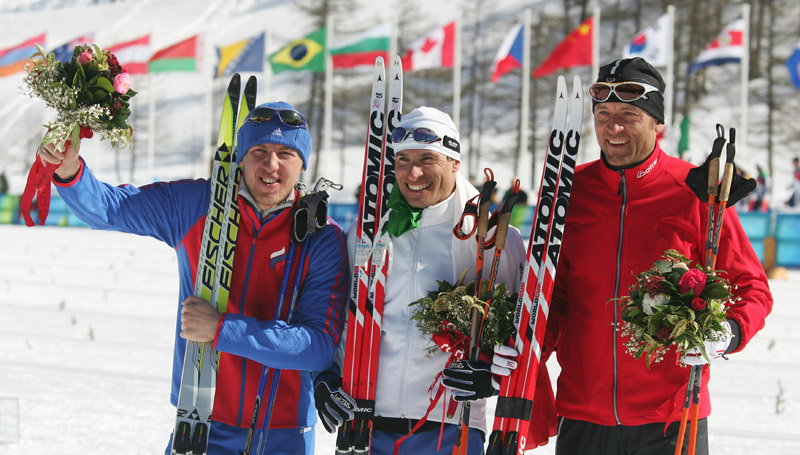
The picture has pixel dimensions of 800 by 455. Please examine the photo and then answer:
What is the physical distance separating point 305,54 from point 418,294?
18.1 m

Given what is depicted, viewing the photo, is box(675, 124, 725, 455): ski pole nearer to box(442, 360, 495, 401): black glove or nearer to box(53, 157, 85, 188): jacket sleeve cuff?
box(442, 360, 495, 401): black glove

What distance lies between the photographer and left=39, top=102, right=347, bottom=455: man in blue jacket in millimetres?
3072

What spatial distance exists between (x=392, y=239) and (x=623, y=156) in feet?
3.12

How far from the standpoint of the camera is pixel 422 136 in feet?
10.2

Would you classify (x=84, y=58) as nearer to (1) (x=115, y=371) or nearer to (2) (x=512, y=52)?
(1) (x=115, y=371)

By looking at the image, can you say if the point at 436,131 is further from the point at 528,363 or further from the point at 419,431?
the point at 419,431

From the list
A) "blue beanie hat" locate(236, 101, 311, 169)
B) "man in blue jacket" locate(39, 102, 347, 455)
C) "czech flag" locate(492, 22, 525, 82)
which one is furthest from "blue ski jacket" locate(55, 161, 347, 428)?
"czech flag" locate(492, 22, 525, 82)

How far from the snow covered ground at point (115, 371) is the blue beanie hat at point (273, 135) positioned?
8.28 feet

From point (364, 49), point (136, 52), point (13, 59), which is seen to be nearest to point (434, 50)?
point (364, 49)

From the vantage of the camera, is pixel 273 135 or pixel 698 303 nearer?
pixel 698 303

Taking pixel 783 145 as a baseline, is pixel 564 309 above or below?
below

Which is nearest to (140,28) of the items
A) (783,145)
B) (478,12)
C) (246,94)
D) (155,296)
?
(478,12)

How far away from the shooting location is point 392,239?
10.4 ft

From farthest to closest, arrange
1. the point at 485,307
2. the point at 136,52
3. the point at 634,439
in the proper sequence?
the point at 136,52, the point at 634,439, the point at 485,307
